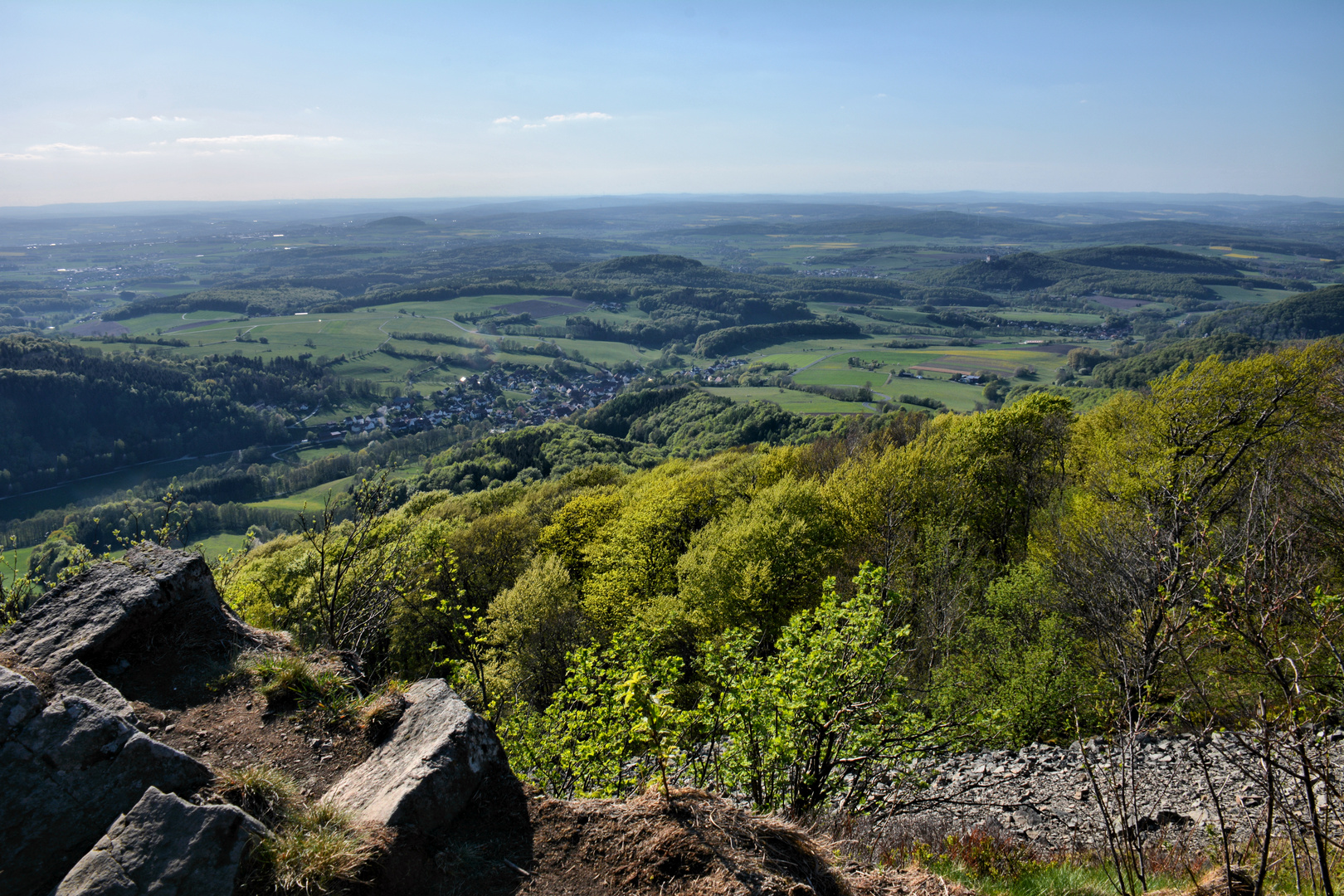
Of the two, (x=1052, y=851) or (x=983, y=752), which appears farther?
(x=983, y=752)

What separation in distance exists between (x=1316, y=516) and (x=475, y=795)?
24.4 meters

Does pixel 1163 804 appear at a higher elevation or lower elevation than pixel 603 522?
higher

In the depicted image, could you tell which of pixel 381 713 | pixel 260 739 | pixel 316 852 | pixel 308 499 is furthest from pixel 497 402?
pixel 316 852

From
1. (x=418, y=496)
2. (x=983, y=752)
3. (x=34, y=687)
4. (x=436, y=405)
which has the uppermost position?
(x=34, y=687)

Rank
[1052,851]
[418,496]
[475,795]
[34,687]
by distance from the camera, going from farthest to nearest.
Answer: [418,496]
[1052,851]
[475,795]
[34,687]

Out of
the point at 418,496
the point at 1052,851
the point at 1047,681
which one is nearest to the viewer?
the point at 1052,851

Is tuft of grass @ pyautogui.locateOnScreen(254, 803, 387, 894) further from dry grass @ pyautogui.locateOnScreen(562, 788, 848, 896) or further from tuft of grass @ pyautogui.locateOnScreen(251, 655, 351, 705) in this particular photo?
tuft of grass @ pyautogui.locateOnScreen(251, 655, 351, 705)

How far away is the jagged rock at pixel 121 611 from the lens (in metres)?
9.51

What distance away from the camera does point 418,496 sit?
57.0 metres

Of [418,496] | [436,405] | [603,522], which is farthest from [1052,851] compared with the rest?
[436,405]

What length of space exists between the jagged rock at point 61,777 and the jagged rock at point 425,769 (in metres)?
1.84

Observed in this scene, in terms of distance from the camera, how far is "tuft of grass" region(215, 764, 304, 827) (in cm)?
711

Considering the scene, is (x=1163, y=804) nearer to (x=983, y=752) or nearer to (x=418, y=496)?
(x=983, y=752)

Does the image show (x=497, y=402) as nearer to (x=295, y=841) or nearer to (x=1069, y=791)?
(x=1069, y=791)
